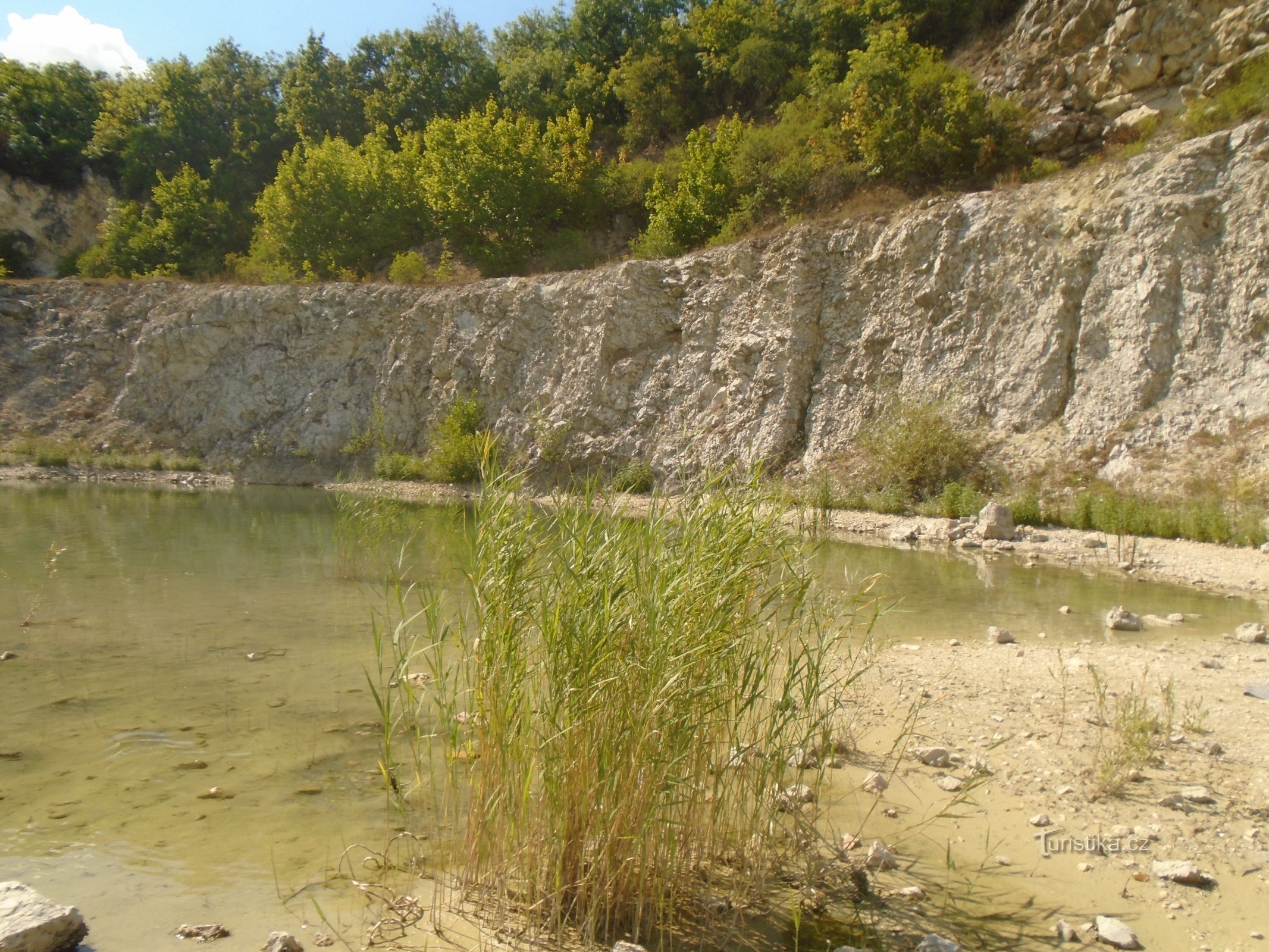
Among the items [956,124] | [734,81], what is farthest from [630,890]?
[734,81]

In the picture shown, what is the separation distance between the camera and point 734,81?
38312mm

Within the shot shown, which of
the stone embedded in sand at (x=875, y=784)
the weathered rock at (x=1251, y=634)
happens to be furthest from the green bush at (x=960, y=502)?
the stone embedded in sand at (x=875, y=784)

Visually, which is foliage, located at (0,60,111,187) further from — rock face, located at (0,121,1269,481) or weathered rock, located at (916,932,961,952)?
weathered rock, located at (916,932,961,952)

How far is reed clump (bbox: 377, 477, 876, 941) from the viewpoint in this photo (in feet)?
12.2

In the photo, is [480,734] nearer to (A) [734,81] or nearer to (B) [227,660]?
(B) [227,660]

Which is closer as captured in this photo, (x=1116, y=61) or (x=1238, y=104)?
(x=1238, y=104)

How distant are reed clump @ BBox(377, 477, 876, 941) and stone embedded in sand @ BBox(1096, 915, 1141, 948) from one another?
44.8 inches

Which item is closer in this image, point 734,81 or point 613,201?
point 613,201

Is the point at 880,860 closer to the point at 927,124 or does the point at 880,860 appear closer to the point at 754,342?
the point at 754,342

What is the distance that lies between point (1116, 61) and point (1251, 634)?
68.8 feet

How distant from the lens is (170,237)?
3959 centimetres

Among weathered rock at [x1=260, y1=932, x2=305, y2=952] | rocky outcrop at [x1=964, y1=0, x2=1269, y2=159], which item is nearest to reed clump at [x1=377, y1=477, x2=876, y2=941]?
weathered rock at [x1=260, y1=932, x2=305, y2=952]

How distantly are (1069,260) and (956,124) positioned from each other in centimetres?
653

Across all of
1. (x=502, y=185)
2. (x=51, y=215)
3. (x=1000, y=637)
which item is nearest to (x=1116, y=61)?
(x=502, y=185)
